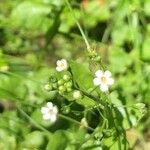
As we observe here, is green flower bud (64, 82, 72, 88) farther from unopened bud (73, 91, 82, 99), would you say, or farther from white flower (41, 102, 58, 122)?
white flower (41, 102, 58, 122)

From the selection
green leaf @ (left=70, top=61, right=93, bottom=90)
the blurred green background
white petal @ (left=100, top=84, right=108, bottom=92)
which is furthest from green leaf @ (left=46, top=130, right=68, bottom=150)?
Result: white petal @ (left=100, top=84, right=108, bottom=92)

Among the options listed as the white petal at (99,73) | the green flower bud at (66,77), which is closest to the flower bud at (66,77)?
the green flower bud at (66,77)

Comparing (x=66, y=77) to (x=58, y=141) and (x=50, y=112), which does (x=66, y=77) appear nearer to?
(x=50, y=112)

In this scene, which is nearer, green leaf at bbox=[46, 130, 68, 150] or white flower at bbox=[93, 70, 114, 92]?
white flower at bbox=[93, 70, 114, 92]

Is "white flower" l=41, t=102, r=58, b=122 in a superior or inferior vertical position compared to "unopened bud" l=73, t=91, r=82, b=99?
superior

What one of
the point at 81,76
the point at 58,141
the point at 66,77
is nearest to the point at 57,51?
the point at 81,76
